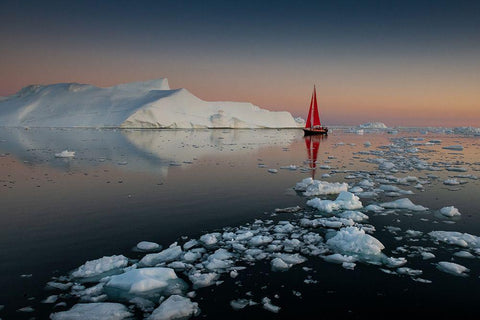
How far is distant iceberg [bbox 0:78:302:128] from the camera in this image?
6344cm

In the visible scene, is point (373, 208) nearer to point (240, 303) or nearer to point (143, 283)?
point (240, 303)

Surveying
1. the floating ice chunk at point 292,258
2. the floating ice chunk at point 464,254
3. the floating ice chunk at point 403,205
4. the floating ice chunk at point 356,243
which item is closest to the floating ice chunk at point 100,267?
the floating ice chunk at point 292,258

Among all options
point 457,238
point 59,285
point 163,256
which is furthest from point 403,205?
point 59,285

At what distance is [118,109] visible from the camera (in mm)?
66875

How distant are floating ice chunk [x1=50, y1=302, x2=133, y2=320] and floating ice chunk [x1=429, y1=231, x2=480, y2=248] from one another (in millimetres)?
6052

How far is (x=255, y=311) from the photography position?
3809mm

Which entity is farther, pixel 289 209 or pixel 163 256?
pixel 289 209

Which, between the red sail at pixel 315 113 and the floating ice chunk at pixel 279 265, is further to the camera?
the red sail at pixel 315 113

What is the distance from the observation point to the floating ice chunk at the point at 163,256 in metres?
4.94

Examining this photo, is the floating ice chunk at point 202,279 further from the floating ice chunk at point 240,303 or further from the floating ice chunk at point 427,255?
the floating ice chunk at point 427,255

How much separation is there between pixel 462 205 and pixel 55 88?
283ft

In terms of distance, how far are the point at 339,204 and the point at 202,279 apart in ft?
16.9

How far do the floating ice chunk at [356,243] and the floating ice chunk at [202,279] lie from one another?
2.48 metres

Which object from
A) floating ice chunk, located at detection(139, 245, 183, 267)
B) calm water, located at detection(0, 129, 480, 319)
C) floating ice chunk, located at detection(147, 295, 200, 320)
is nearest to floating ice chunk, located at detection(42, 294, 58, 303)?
calm water, located at detection(0, 129, 480, 319)
